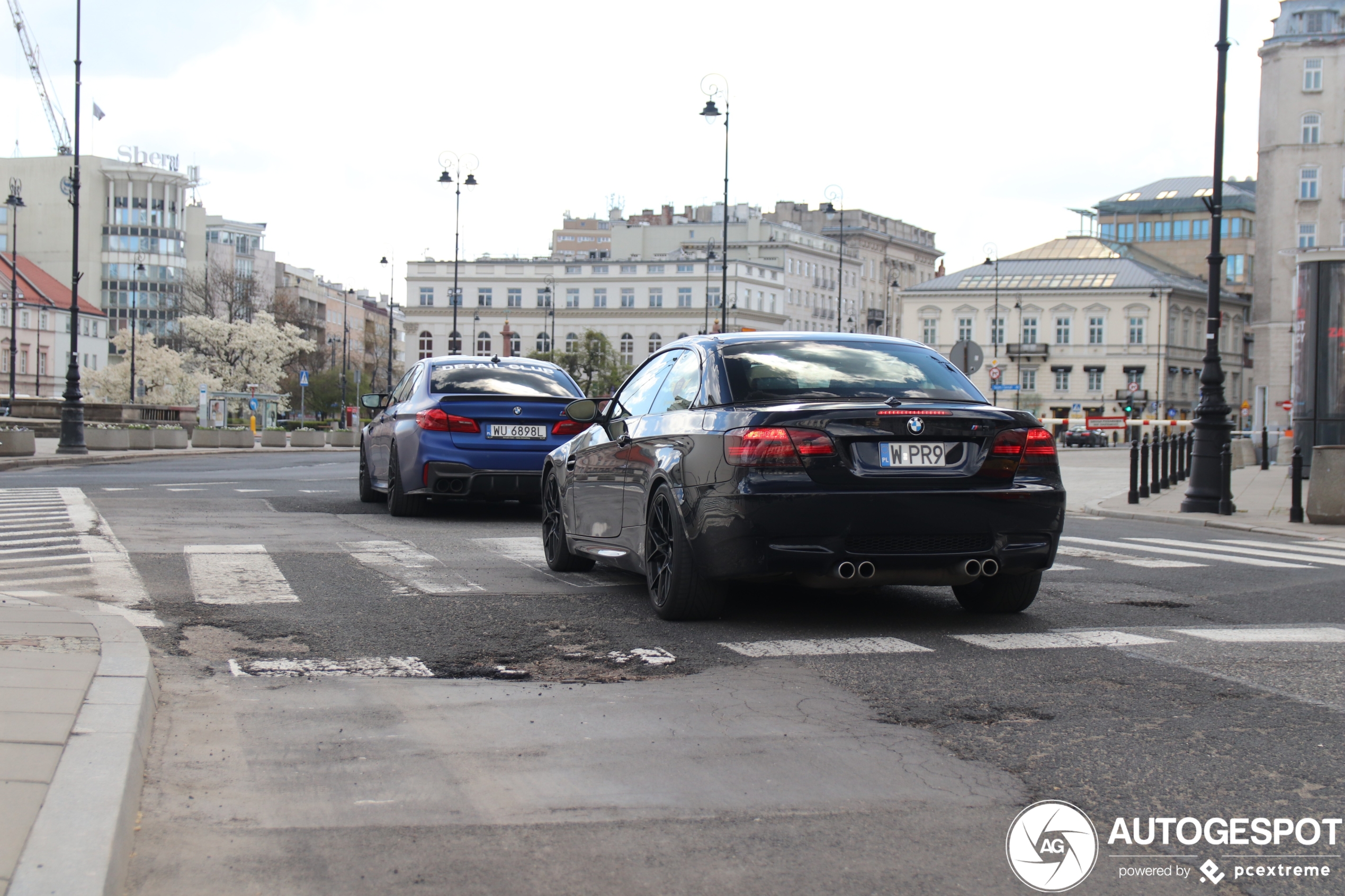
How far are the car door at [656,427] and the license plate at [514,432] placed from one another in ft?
17.8

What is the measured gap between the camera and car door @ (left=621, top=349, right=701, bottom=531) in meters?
8.00

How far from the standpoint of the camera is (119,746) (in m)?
4.27

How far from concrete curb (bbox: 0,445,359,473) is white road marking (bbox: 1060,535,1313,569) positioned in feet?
63.9

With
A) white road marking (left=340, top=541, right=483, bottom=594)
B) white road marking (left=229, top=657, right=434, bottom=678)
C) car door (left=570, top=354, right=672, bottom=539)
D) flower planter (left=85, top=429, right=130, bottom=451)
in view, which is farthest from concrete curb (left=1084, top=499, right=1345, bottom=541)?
flower planter (left=85, top=429, right=130, bottom=451)

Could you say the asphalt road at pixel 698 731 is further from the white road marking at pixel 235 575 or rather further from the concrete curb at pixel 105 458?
the concrete curb at pixel 105 458

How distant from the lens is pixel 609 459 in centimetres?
884

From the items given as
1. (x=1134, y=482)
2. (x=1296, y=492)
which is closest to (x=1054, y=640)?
(x=1296, y=492)

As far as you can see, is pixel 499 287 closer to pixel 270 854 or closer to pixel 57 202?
pixel 57 202

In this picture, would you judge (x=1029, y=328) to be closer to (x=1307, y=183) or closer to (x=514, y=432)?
(x=1307, y=183)

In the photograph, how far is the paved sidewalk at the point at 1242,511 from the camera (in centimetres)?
1620

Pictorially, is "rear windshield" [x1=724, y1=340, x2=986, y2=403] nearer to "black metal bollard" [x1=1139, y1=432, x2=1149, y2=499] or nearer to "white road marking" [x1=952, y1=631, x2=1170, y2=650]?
"white road marking" [x1=952, y1=631, x2=1170, y2=650]

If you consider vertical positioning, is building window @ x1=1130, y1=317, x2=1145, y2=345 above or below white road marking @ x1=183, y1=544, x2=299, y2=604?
above

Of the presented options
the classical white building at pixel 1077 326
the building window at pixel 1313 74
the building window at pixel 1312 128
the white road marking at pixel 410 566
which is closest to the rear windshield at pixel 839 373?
the white road marking at pixel 410 566

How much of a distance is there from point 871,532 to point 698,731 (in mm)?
2253
